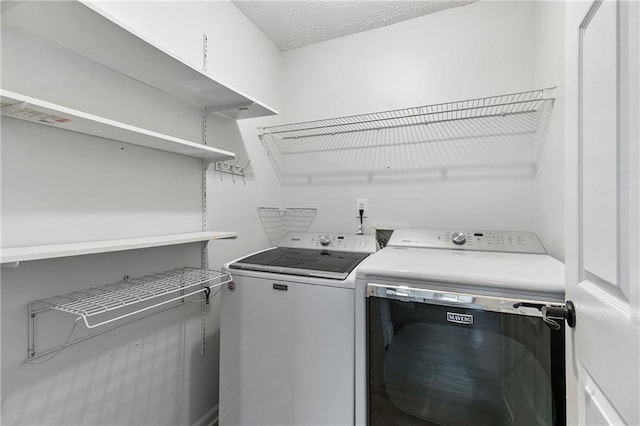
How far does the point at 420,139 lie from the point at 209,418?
2178 millimetres

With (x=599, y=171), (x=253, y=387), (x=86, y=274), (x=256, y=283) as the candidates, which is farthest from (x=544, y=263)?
(x=86, y=274)

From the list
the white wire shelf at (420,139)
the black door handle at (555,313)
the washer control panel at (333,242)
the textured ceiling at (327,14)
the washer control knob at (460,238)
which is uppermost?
the textured ceiling at (327,14)

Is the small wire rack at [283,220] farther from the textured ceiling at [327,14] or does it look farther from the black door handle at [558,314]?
the black door handle at [558,314]

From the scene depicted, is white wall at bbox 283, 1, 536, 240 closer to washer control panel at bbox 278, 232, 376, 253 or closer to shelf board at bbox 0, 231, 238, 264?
washer control panel at bbox 278, 232, 376, 253

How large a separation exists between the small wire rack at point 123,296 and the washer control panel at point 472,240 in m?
1.09

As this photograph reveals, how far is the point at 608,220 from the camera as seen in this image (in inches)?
22.4

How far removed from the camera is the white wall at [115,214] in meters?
0.91

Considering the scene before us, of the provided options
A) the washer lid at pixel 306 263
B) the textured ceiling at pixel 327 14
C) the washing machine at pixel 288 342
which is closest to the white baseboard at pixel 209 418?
the washing machine at pixel 288 342

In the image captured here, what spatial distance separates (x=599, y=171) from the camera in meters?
0.61

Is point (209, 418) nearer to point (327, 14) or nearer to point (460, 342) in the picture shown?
point (460, 342)

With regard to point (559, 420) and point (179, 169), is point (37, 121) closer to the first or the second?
point (179, 169)

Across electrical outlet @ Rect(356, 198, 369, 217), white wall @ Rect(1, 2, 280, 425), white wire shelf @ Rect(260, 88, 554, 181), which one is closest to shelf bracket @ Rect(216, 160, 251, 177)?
white wall @ Rect(1, 2, 280, 425)

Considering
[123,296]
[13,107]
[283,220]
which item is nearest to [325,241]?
[283,220]

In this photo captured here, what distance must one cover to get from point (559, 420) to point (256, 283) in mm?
1249
